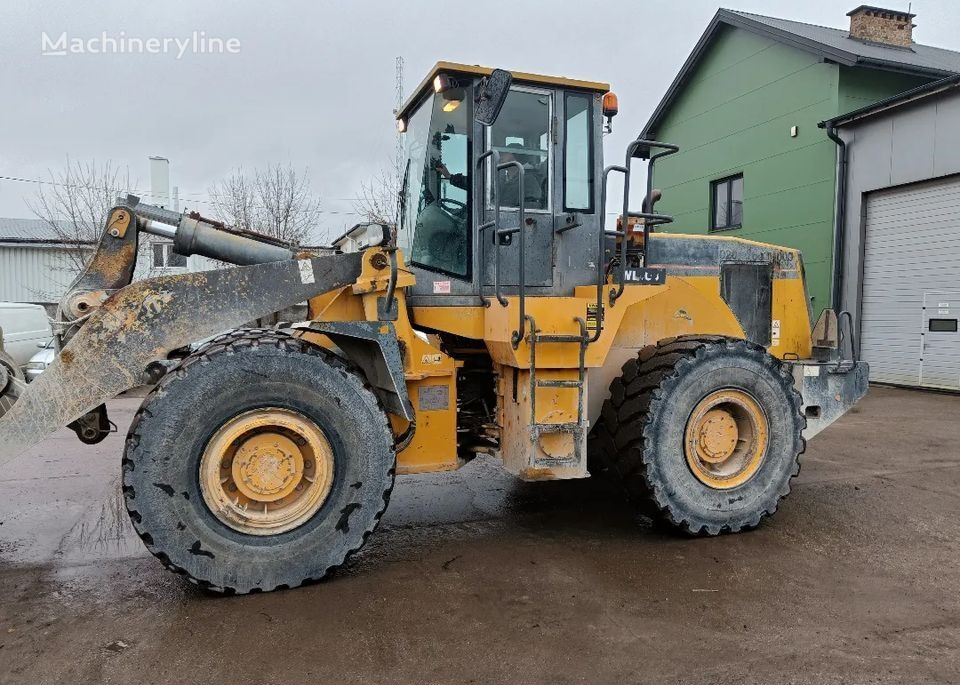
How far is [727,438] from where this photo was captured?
4.65 m

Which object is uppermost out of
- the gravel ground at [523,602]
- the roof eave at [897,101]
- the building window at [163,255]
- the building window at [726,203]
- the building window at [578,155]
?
Result: the roof eave at [897,101]

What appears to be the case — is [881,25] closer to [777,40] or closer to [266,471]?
[777,40]

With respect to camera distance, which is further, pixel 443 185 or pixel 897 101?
pixel 897 101

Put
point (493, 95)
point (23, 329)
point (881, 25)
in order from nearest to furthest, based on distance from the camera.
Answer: point (493, 95) < point (23, 329) < point (881, 25)

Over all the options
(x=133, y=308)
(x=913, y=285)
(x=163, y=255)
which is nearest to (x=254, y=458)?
(x=133, y=308)

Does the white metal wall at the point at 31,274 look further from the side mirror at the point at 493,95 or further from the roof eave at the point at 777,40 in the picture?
the side mirror at the point at 493,95

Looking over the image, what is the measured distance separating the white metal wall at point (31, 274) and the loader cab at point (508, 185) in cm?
2109

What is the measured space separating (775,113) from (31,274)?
21.7 metres

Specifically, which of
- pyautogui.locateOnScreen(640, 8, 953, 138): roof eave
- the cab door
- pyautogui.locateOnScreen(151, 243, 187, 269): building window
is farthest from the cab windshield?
pyautogui.locateOnScreen(640, 8, 953, 138): roof eave

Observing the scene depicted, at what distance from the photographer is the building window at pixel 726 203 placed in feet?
54.2

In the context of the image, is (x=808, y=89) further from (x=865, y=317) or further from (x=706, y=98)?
(x=865, y=317)

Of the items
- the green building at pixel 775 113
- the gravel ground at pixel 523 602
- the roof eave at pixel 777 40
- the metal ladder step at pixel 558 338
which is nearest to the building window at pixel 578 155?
the metal ladder step at pixel 558 338

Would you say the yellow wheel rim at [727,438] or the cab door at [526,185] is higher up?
the cab door at [526,185]

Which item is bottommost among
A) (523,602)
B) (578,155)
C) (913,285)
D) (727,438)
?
(523,602)
